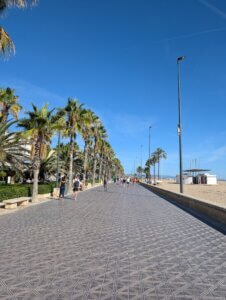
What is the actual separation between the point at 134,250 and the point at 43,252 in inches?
81.0

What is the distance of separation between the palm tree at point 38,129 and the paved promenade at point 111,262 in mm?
11097

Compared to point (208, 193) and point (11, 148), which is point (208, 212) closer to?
point (11, 148)

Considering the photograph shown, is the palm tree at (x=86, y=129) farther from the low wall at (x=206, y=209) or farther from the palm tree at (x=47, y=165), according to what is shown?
the low wall at (x=206, y=209)

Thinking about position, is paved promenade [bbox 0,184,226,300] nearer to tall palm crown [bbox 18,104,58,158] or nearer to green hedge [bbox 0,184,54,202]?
green hedge [bbox 0,184,54,202]

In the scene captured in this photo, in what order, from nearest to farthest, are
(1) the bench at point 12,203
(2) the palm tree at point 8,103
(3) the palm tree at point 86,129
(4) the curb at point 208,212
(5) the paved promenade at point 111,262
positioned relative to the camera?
(5) the paved promenade at point 111,262, (4) the curb at point 208,212, (1) the bench at point 12,203, (2) the palm tree at point 8,103, (3) the palm tree at point 86,129

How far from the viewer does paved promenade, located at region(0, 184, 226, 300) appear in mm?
4688

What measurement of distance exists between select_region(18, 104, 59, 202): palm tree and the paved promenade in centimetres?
1110

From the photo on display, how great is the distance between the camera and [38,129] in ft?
70.5

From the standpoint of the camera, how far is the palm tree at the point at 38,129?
70.1 ft

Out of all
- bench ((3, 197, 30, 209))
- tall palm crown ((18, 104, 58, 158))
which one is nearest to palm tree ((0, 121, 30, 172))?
tall palm crown ((18, 104, 58, 158))

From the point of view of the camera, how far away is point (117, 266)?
6.03m

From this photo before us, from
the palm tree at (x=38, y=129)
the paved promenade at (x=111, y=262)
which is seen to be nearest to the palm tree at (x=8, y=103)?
the palm tree at (x=38, y=129)

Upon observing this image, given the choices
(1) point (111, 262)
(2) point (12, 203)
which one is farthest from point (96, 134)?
(1) point (111, 262)

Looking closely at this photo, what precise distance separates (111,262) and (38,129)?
16.4 m
